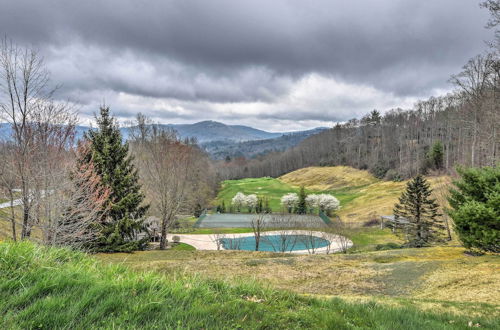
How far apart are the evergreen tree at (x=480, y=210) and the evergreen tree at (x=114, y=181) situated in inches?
689

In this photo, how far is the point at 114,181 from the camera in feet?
54.8

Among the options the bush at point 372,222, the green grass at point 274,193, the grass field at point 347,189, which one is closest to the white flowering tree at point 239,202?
the green grass at point 274,193

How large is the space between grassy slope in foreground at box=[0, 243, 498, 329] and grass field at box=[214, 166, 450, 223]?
25548mm

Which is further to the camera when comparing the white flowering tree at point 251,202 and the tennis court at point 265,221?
the white flowering tree at point 251,202

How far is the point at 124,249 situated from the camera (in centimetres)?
1655

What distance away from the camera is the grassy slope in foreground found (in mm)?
2617

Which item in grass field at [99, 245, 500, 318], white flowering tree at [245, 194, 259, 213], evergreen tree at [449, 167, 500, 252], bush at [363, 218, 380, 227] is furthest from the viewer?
white flowering tree at [245, 194, 259, 213]

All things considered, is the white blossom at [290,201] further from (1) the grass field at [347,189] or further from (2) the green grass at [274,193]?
(1) the grass field at [347,189]

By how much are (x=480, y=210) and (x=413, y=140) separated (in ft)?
246

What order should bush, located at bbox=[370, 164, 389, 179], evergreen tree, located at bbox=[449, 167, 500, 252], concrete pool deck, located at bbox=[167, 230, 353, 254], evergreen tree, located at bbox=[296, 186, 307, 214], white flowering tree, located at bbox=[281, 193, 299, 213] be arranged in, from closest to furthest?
evergreen tree, located at bbox=[449, 167, 500, 252], concrete pool deck, located at bbox=[167, 230, 353, 254], evergreen tree, located at bbox=[296, 186, 307, 214], white flowering tree, located at bbox=[281, 193, 299, 213], bush, located at bbox=[370, 164, 389, 179]

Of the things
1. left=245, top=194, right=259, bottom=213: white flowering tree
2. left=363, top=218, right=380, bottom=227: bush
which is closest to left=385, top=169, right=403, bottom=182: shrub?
left=363, top=218, right=380, bottom=227: bush

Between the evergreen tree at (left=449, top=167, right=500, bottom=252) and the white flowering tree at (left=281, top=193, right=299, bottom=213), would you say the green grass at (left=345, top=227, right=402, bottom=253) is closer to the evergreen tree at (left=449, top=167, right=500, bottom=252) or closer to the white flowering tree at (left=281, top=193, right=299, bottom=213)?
the evergreen tree at (left=449, top=167, right=500, bottom=252)

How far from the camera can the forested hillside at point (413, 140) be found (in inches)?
872

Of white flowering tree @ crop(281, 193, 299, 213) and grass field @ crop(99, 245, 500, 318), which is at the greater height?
grass field @ crop(99, 245, 500, 318)
